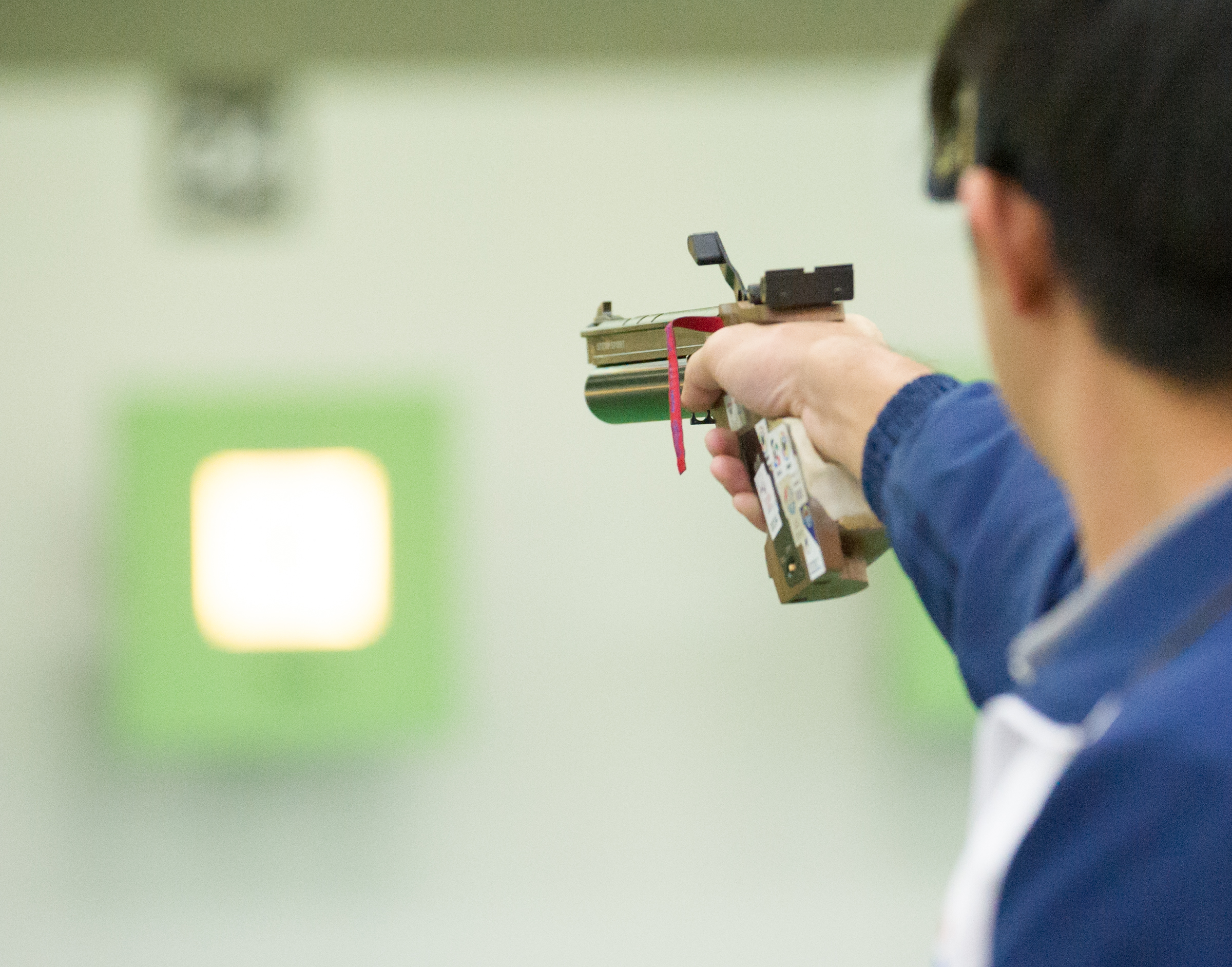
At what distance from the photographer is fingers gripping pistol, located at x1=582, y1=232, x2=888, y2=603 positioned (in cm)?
69

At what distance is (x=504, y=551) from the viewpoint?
2252 mm

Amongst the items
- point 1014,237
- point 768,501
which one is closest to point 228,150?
point 768,501

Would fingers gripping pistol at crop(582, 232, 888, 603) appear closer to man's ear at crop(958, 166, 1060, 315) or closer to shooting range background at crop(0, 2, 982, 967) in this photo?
man's ear at crop(958, 166, 1060, 315)

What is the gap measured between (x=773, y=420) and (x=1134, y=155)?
1.37ft

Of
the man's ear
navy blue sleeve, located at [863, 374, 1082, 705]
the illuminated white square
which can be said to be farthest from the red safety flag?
the illuminated white square

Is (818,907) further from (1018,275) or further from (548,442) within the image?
(1018,275)

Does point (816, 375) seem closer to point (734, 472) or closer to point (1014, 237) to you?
point (734, 472)

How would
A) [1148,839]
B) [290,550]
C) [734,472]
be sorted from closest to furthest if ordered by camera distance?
[1148,839] < [734,472] < [290,550]

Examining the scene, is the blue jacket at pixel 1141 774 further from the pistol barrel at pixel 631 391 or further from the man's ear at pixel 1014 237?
the pistol barrel at pixel 631 391

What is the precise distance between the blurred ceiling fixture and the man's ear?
6.56ft

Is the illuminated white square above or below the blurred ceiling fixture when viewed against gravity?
below

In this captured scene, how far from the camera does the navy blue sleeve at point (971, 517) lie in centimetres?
64

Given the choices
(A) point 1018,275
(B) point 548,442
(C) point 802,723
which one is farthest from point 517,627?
(A) point 1018,275

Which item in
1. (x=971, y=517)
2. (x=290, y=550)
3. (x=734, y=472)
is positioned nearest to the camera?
(x=971, y=517)
